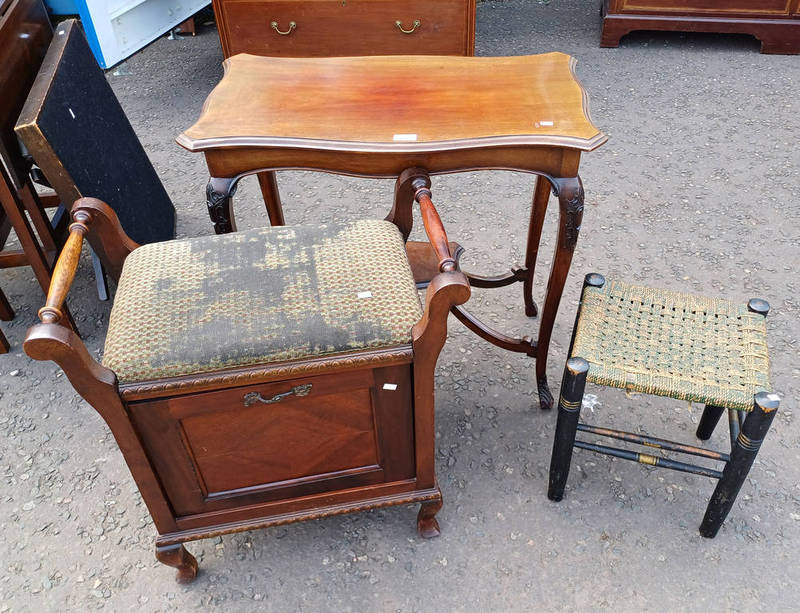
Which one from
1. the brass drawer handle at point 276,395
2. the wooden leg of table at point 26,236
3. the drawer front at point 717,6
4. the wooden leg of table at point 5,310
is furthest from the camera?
the drawer front at point 717,6

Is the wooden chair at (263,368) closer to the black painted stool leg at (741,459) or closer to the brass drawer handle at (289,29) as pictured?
the black painted stool leg at (741,459)

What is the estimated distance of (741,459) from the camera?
58.8 inches

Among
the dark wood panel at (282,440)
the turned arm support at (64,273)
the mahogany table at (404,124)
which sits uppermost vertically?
A: the mahogany table at (404,124)

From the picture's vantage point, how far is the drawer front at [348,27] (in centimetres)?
321

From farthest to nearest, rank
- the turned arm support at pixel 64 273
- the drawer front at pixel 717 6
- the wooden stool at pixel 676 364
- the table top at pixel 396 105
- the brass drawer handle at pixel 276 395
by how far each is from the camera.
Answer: the drawer front at pixel 717 6, the table top at pixel 396 105, the wooden stool at pixel 676 364, the brass drawer handle at pixel 276 395, the turned arm support at pixel 64 273

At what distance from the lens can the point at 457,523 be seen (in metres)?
1.75

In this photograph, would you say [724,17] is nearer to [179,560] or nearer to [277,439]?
[277,439]

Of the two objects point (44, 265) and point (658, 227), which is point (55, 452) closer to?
point (44, 265)

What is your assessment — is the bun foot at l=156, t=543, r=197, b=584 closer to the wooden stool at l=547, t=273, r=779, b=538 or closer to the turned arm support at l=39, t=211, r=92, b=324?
the turned arm support at l=39, t=211, r=92, b=324

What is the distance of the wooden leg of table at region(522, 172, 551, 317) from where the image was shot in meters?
1.98

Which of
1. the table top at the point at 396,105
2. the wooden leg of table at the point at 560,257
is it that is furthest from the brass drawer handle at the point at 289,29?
the wooden leg of table at the point at 560,257

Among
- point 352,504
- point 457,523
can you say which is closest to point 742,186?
point 457,523

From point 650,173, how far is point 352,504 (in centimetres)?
235

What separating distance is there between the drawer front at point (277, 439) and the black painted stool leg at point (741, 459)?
74 centimetres
